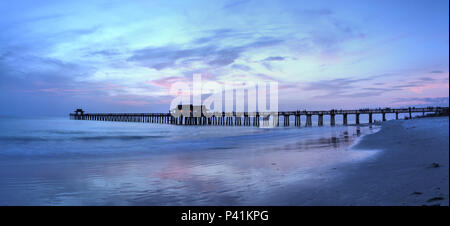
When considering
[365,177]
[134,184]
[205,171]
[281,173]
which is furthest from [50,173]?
[365,177]

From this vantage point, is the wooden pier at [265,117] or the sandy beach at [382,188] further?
the wooden pier at [265,117]

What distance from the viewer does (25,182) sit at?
6215 mm

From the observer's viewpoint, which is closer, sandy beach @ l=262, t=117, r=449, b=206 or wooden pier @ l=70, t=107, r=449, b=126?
sandy beach @ l=262, t=117, r=449, b=206

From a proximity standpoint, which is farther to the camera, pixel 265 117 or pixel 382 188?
pixel 265 117
